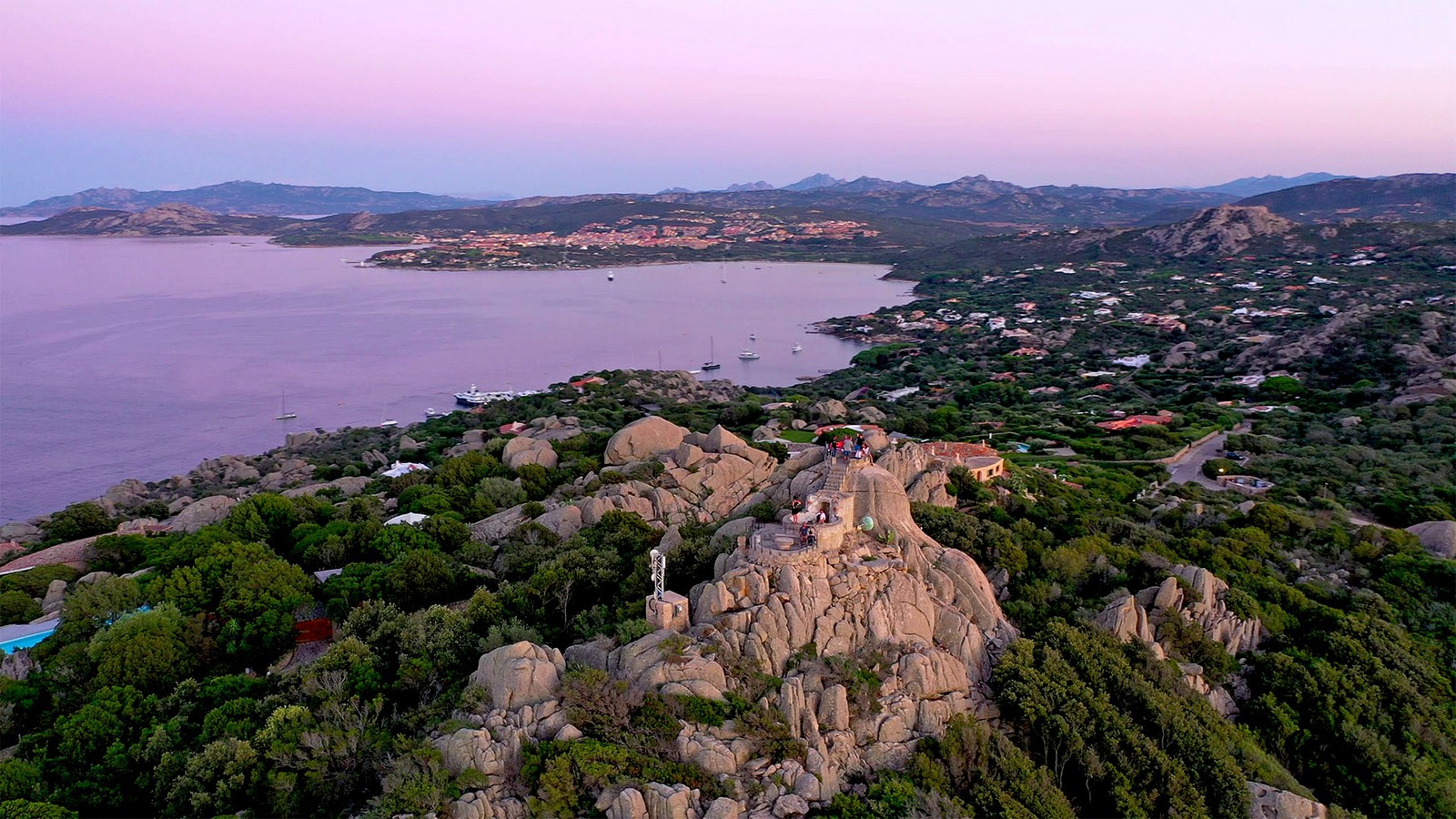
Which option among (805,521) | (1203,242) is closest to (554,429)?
(805,521)

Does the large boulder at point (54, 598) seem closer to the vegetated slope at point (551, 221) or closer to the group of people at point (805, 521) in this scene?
the group of people at point (805, 521)

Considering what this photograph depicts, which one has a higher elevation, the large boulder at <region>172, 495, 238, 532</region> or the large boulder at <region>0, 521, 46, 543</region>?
the large boulder at <region>172, 495, 238, 532</region>

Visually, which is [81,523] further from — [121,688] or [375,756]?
[375,756]

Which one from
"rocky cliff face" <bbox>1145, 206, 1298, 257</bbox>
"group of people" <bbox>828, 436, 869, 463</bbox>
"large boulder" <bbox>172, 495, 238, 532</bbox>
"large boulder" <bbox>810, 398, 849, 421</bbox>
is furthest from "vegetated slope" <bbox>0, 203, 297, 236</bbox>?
"group of people" <bbox>828, 436, 869, 463</bbox>

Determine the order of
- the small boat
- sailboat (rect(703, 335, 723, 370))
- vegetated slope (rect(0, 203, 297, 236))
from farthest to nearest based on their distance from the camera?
vegetated slope (rect(0, 203, 297, 236)) → sailboat (rect(703, 335, 723, 370)) → the small boat

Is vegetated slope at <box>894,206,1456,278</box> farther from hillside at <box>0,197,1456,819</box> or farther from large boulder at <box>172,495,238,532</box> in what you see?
large boulder at <box>172,495,238,532</box>

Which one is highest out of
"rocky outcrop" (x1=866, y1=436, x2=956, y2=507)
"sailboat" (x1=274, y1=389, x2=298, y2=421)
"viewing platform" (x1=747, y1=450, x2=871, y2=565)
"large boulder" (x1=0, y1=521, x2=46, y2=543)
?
"viewing platform" (x1=747, y1=450, x2=871, y2=565)

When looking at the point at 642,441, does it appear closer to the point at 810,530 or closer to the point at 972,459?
the point at 972,459

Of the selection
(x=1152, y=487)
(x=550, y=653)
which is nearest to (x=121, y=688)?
(x=550, y=653)
